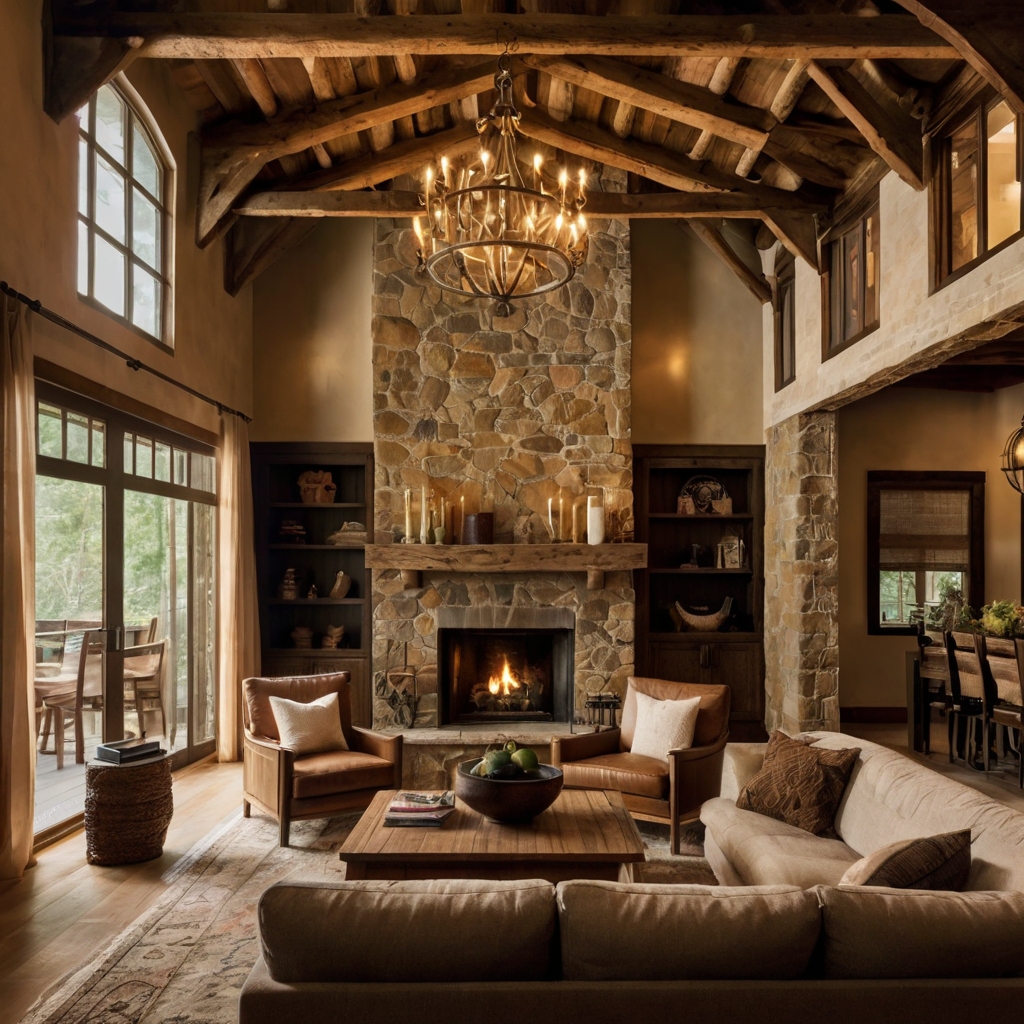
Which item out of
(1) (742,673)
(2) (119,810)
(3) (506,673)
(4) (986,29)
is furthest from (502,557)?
(4) (986,29)

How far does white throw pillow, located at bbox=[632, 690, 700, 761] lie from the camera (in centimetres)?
506

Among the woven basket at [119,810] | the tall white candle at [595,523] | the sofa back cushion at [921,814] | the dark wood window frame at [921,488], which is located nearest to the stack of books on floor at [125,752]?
the woven basket at [119,810]

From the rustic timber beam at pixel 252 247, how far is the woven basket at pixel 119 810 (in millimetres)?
4225

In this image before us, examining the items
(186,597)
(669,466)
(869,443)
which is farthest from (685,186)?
(186,597)

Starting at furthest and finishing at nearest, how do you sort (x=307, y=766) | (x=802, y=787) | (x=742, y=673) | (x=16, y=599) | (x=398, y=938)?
(x=742, y=673)
(x=307, y=766)
(x=16, y=599)
(x=802, y=787)
(x=398, y=938)

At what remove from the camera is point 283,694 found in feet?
18.0

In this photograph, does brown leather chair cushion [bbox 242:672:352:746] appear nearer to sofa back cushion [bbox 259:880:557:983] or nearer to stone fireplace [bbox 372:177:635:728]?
stone fireplace [bbox 372:177:635:728]

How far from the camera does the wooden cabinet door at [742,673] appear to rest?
7852 millimetres

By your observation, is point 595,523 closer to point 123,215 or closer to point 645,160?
point 645,160

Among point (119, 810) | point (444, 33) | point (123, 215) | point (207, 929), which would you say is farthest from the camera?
point (123, 215)

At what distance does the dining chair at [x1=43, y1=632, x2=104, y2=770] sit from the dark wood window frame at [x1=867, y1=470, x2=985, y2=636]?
647cm

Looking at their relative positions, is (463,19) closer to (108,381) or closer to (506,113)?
(506,113)

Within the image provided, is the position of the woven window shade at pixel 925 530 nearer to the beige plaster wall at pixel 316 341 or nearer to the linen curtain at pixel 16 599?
the beige plaster wall at pixel 316 341

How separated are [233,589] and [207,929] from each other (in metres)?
3.59
